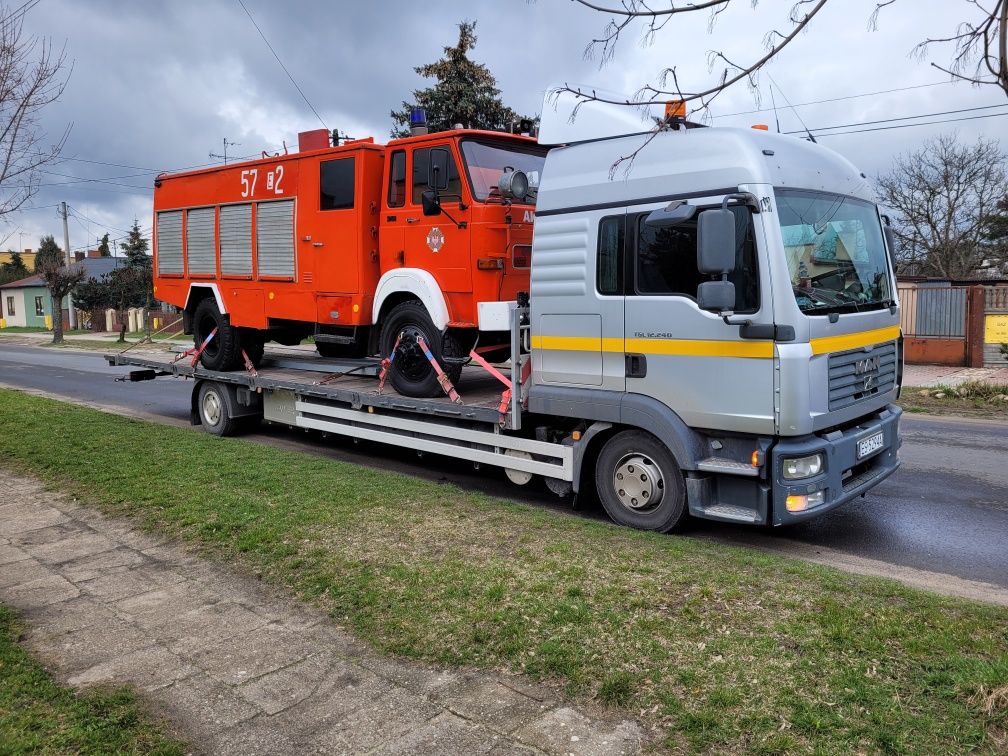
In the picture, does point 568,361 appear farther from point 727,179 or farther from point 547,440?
point 727,179

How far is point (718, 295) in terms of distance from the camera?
5.25 m

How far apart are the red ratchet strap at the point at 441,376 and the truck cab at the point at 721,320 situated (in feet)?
3.56

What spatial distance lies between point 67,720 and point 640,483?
3971 millimetres

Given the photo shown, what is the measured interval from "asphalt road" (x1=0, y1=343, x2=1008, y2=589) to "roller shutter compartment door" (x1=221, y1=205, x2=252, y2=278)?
7.40 feet

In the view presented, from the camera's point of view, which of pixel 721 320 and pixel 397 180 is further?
pixel 397 180

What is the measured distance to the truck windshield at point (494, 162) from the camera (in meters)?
7.34

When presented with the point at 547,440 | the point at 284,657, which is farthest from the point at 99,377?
the point at 284,657

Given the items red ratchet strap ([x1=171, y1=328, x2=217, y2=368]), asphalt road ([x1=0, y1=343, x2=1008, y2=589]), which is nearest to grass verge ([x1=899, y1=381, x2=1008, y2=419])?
asphalt road ([x1=0, y1=343, x2=1008, y2=589])

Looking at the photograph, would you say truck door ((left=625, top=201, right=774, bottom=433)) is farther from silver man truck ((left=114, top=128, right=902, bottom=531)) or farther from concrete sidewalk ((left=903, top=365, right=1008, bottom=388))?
concrete sidewalk ((left=903, top=365, right=1008, bottom=388))

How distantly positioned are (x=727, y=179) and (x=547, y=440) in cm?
256

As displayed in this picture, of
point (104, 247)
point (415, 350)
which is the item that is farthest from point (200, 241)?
point (104, 247)

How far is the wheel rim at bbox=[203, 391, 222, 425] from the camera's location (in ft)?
35.9

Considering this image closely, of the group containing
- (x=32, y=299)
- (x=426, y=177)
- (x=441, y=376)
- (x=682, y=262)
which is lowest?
(x=441, y=376)

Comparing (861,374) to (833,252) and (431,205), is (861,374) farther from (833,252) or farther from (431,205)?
(431,205)
